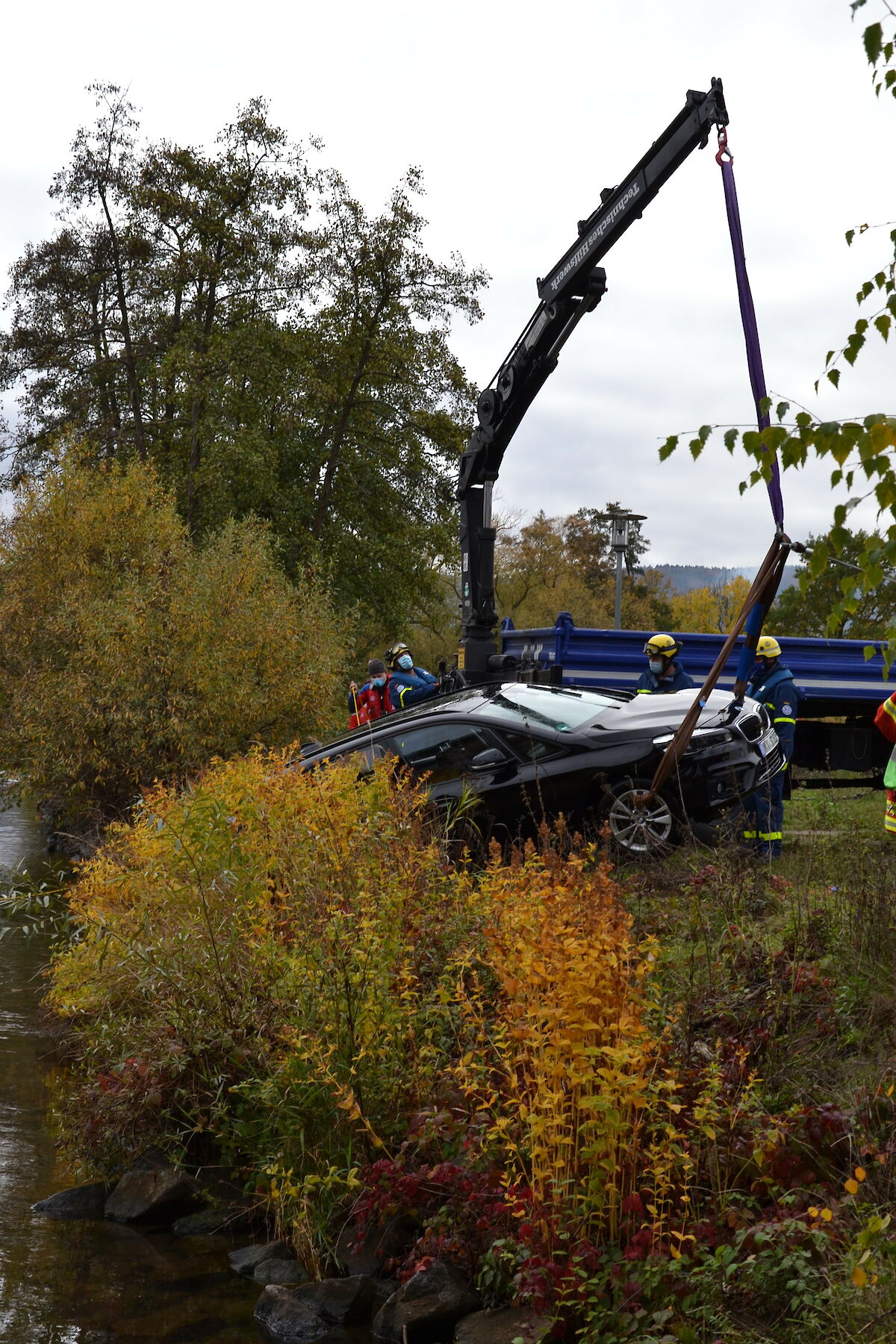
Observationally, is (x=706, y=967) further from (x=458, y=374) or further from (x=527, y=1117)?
(x=458, y=374)

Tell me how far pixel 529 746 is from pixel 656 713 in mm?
1021

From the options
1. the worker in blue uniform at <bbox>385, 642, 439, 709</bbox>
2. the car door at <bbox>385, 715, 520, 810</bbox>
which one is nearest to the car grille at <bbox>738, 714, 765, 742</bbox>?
the car door at <bbox>385, 715, 520, 810</bbox>

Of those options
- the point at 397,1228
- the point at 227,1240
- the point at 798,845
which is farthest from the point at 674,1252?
the point at 798,845

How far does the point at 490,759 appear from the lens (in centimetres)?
993

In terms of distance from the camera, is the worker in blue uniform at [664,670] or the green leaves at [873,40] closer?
the green leaves at [873,40]

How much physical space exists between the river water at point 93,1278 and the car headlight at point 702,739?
491 centimetres

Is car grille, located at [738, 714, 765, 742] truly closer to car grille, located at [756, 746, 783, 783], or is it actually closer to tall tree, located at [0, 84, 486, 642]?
car grille, located at [756, 746, 783, 783]

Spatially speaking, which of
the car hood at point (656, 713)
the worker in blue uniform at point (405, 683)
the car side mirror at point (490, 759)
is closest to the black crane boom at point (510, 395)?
the worker in blue uniform at point (405, 683)

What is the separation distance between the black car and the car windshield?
0.01m

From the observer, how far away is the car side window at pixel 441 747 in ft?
33.0

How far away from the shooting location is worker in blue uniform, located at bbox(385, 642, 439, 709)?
14.0 metres

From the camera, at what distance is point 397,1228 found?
5.47 metres

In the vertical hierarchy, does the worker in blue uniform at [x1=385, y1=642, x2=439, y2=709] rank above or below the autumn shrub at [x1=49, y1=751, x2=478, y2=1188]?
above

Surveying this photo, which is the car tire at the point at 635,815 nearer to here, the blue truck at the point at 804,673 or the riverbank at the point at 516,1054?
the riverbank at the point at 516,1054
